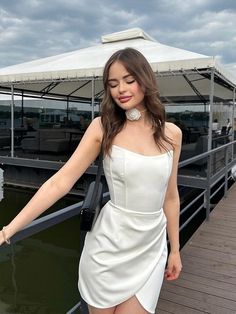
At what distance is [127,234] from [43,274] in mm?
3905

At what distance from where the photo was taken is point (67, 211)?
4.61 ft

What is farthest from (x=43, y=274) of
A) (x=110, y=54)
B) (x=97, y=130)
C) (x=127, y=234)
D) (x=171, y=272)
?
(x=97, y=130)

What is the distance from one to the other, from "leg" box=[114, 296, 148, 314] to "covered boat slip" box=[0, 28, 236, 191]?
2.32 meters

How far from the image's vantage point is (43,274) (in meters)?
4.55

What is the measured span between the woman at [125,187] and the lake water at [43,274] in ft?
8.93

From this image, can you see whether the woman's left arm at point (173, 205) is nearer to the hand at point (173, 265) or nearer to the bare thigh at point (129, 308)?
the hand at point (173, 265)

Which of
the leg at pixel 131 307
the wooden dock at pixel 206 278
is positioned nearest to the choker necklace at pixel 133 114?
the leg at pixel 131 307

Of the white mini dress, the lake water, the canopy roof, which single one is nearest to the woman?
the white mini dress

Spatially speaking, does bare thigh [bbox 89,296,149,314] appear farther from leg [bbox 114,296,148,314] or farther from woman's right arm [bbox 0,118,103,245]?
woman's right arm [bbox 0,118,103,245]

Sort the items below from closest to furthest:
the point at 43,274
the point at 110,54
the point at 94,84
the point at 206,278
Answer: the point at 206,278 < the point at 43,274 < the point at 110,54 < the point at 94,84

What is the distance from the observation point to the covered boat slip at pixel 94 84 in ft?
18.9

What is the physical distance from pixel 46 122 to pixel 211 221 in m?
9.62

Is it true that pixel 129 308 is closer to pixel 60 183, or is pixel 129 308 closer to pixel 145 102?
pixel 60 183

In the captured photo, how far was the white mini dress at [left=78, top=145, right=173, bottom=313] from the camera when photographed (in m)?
1.01
